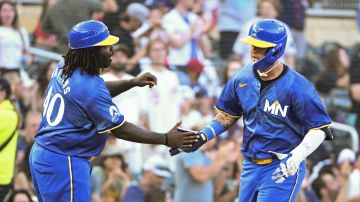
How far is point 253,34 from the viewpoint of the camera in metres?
8.20

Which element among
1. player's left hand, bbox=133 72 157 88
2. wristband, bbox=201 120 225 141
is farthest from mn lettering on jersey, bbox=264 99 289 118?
player's left hand, bbox=133 72 157 88

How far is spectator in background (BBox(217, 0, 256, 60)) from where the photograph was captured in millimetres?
13883

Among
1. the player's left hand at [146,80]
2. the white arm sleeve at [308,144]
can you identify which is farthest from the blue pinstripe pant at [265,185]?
the player's left hand at [146,80]

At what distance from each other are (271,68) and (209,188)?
3536 mm

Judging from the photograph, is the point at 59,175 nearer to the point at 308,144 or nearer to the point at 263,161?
the point at 263,161

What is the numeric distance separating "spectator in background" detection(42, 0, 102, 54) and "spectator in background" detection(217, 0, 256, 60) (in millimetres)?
1661

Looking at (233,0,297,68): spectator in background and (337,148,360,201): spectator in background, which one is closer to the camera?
(337,148,360,201): spectator in background

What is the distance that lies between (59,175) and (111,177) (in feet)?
14.4

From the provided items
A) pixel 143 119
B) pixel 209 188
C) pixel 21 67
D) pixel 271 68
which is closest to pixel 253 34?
pixel 271 68

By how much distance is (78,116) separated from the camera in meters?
7.61

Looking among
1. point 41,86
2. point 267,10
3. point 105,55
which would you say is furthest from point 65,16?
point 105,55

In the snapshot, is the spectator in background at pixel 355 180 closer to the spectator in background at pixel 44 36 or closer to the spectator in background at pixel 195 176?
the spectator in background at pixel 195 176

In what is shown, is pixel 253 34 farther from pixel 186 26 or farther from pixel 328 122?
pixel 186 26

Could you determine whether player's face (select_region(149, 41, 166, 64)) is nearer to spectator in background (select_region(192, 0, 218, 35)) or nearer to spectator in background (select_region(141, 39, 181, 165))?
spectator in background (select_region(141, 39, 181, 165))
